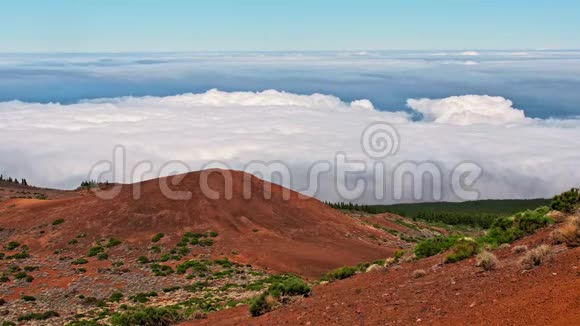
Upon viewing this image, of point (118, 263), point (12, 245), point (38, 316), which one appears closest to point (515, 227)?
point (38, 316)

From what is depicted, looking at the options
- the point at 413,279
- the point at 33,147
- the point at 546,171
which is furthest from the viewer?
the point at 546,171

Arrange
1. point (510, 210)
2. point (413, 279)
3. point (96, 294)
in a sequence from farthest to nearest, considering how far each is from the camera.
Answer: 1. point (510, 210)
2. point (96, 294)
3. point (413, 279)

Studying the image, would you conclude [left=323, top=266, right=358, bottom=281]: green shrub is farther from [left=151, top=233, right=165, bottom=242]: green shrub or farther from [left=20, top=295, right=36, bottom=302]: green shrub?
[left=151, top=233, right=165, bottom=242]: green shrub

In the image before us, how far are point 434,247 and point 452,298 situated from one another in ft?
21.8

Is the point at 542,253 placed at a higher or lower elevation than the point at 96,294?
higher

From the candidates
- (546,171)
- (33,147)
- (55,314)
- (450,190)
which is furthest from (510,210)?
(33,147)

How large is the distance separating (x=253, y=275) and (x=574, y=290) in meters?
20.8

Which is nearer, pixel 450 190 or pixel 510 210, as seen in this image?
pixel 510 210

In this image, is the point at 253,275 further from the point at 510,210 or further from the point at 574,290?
the point at 510,210

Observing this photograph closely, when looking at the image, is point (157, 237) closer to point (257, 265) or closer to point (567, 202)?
point (257, 265)

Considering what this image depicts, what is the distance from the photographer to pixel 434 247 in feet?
58.2

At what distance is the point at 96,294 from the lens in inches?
1010

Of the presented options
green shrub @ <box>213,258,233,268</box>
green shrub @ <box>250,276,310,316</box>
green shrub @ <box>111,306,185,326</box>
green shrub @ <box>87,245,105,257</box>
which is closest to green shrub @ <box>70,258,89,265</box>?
green shrub @ <box>87,245,105,257</box>

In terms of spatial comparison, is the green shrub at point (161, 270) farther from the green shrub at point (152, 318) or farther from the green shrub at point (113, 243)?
the green shrub at point (152, 318)
